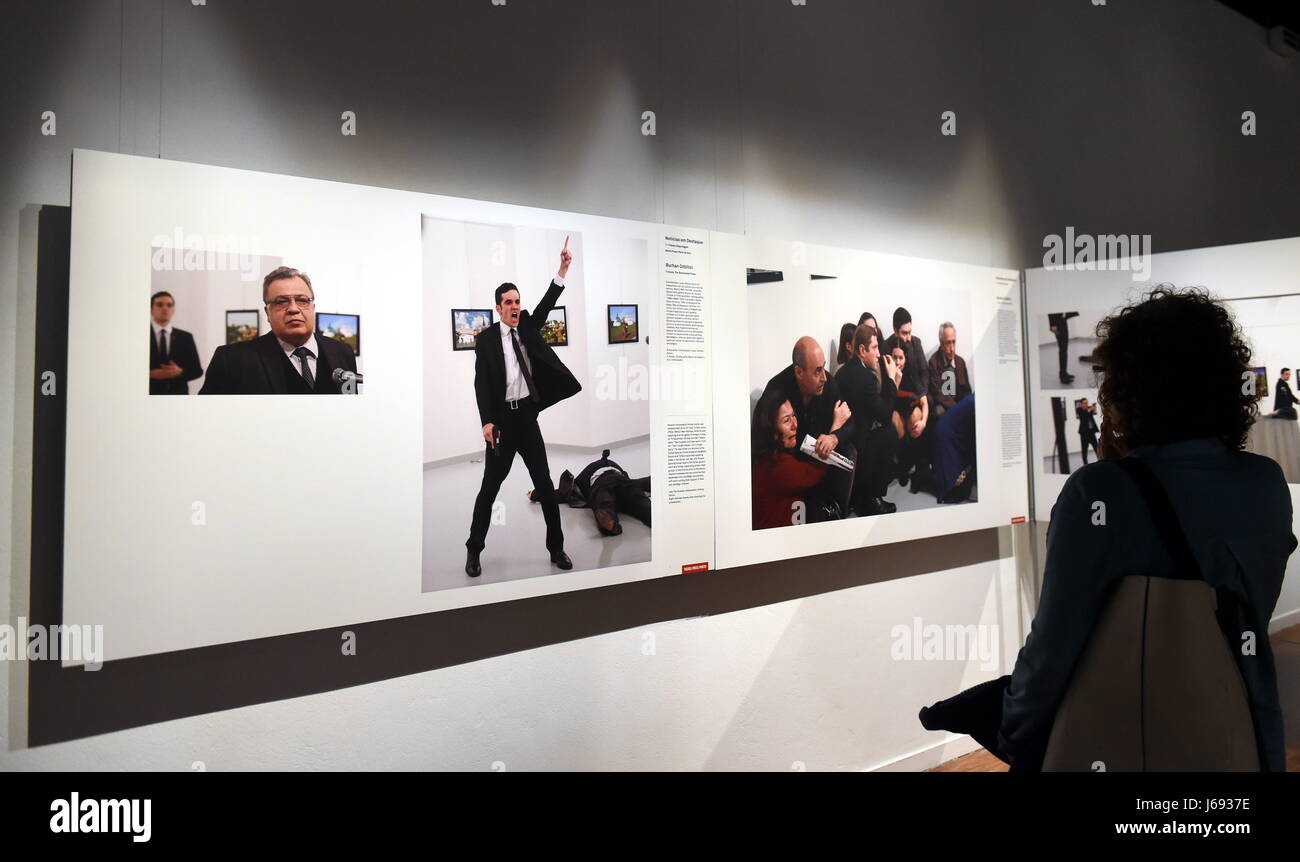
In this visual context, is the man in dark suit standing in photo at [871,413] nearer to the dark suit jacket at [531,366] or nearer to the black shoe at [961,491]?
the black shoe at [961,491]

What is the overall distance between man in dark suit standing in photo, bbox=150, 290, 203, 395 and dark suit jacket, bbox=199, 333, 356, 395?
0.17 feet

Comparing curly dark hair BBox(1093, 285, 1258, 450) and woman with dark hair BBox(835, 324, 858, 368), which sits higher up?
woman with dark hair BBox(835, 324, 858, 368)

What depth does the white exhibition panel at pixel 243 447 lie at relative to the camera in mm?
2170

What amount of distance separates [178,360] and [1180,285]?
4.83 metres

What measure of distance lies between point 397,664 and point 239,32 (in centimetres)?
212

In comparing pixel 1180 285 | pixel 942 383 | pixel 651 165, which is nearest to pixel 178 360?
pixel 651 165

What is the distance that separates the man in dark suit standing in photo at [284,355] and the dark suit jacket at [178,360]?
0.04 meters

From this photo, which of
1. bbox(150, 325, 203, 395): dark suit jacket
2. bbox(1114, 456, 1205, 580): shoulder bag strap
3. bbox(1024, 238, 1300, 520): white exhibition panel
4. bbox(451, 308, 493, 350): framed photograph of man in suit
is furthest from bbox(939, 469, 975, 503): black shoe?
bbox(150, 325, 203, 395): dark suit jacket

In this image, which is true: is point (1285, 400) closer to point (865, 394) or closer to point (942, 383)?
point (942, 383)

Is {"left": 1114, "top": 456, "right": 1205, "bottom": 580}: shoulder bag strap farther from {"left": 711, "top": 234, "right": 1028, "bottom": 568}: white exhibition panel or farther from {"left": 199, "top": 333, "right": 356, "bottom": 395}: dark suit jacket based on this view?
{"left": 199, "top": 333, "right": 356, "bottom": 395}: dark suit jacket

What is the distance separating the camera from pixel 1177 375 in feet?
5.96

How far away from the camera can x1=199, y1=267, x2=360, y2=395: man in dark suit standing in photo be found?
2337mm

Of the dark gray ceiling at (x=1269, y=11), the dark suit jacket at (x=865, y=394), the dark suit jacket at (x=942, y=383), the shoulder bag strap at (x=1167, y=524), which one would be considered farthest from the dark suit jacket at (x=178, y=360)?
the dark gray ceiling at (x=1269, y=11)
